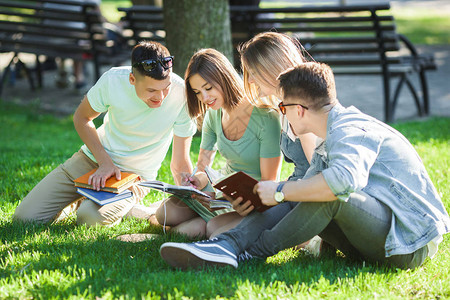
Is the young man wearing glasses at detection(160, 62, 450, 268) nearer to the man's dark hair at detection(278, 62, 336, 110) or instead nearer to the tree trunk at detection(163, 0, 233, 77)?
the man's dark hair at detection(278, 62, 336, 110)

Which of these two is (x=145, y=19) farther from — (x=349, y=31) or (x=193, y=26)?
(x=349, y=31)

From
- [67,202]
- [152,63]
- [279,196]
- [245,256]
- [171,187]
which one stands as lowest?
[67,202]

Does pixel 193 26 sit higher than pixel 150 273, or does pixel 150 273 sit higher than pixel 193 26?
pixel 193 26

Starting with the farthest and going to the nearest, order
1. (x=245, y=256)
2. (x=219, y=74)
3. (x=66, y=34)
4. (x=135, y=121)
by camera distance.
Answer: (x=66, y=34)
(x=135, y=121)
(x=219, y=74)
(x=245, y=256)

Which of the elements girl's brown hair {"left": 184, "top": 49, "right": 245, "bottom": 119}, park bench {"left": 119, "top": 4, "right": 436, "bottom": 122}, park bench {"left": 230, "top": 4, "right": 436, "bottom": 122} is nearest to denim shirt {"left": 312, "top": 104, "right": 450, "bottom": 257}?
girl's brown hair {"left": 184, "top": 49, "right": 245, "bottom": 119}

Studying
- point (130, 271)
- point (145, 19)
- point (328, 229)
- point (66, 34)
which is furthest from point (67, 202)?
point (66, 34)

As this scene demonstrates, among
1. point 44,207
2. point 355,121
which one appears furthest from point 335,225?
point 44,207

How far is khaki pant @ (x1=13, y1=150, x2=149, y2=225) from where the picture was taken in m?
4.03

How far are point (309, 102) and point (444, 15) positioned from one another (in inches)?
765

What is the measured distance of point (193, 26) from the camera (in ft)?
21.1

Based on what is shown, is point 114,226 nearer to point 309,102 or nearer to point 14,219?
point 14,219

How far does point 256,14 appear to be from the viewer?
7852mm

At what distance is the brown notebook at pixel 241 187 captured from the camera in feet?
10.2

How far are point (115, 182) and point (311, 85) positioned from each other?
162 centimetres
